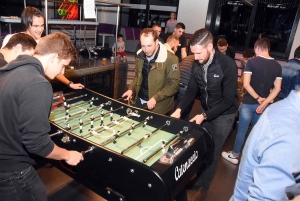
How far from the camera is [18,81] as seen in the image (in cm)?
118

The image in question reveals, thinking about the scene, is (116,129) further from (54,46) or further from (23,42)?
(23,42)

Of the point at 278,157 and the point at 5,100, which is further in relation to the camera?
the point at 5,100

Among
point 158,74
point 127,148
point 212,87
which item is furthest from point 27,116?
point 158,74

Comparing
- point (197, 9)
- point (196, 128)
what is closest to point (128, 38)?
point (197, 9)

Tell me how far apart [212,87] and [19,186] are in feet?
5.22

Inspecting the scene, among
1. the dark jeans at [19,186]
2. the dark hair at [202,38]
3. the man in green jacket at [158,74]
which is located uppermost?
the dark hair at [202,38]

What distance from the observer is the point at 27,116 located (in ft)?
3.81

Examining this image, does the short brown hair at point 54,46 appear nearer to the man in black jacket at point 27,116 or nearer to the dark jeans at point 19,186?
the man in black jacket at point 27,116

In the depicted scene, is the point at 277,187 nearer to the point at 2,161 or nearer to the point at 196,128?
the point at 196,128

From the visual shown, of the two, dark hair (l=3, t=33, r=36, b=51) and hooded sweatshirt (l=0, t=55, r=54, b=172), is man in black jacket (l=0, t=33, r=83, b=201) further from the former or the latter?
dark hair (l=3, t=33, r=36, b=51)

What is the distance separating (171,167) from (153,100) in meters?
1.07

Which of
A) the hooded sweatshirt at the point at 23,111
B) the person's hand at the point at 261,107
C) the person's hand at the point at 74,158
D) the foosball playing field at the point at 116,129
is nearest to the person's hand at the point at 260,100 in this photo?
the person's hand at the point at 261,107

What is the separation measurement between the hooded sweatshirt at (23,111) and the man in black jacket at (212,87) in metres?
1.20

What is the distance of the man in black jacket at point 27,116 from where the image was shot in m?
1.17
